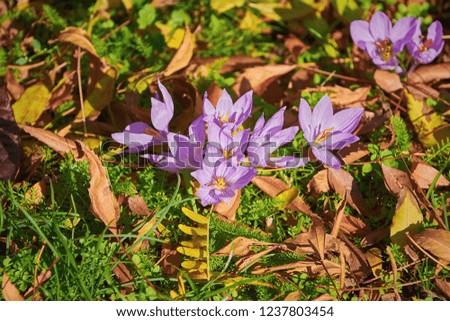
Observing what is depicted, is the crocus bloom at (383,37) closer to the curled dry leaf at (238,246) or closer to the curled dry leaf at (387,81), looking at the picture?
the curled dry leaf at (387,81)

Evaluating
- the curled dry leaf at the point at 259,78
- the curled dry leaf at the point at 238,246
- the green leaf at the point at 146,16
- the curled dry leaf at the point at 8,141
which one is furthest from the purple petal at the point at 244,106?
the green leaf at the point at 146,16

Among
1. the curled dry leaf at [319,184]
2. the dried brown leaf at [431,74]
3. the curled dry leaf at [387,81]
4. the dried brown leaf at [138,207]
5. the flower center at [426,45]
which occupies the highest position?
the flower center at [426,45]

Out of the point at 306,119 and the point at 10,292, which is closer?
the point at 10,292

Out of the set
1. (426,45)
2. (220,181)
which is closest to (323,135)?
(220,181)

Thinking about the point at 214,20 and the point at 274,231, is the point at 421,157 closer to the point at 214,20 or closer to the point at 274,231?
Result: the point at 274,231

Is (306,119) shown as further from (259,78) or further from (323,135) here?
(259,78)

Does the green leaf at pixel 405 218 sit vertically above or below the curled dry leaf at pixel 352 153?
below
